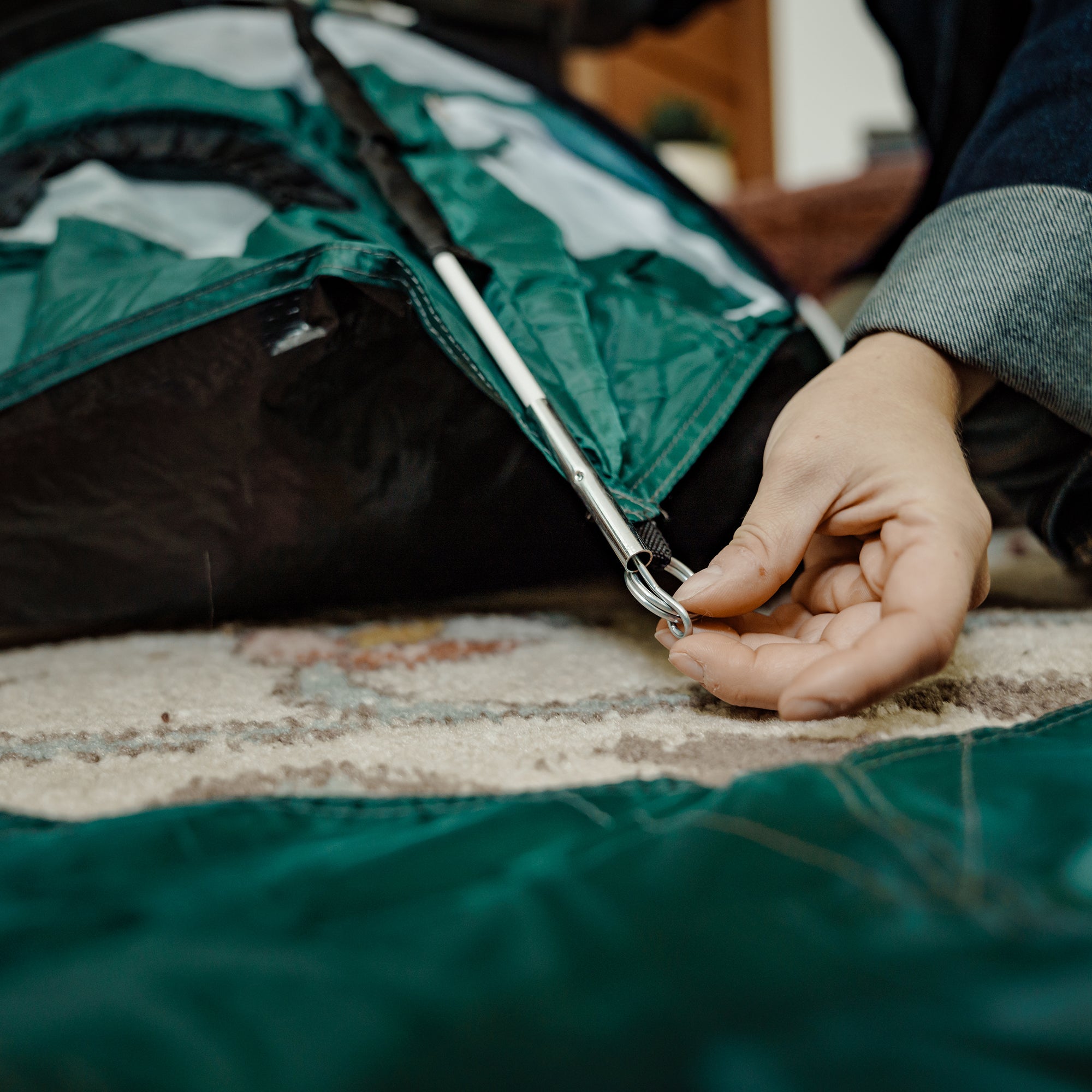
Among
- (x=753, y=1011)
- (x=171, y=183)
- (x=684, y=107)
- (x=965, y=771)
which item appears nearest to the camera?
(x=753, y=1011)

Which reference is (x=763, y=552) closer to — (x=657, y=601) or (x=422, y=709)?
(x=657, y=601)

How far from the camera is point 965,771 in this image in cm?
30

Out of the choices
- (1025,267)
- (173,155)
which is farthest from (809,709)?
(173,155)

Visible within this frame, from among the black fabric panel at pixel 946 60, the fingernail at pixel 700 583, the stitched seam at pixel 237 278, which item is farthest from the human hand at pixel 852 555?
the black fabric panel at pixel 946 60

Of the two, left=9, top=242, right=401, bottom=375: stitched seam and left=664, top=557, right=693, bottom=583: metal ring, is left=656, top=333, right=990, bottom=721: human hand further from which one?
left=9, top=242, right=401, bottom=375: stitched seam

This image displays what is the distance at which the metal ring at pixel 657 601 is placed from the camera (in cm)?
39

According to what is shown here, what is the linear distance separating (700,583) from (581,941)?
183 millimetres

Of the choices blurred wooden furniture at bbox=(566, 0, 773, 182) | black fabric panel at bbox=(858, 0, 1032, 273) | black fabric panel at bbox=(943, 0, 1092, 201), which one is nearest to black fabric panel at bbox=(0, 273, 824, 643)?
black fabric panel at bbox=(943, 0, 1092, 201)

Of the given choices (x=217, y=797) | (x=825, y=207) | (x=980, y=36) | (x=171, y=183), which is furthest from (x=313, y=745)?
(x=825, y=207)

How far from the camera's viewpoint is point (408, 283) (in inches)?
17.7

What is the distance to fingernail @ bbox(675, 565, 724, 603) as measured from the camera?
1.20 ft

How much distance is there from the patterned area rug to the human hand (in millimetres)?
33

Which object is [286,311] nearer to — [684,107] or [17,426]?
[17,426]

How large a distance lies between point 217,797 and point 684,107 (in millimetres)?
2647
